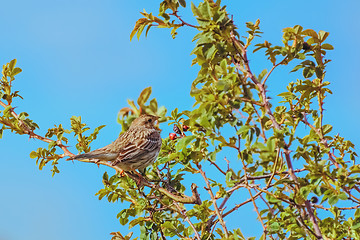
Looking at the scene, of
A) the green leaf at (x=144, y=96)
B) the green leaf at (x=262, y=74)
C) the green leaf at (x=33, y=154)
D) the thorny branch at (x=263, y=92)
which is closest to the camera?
the green leaf at (x=144, y=96)

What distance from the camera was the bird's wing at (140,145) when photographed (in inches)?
280

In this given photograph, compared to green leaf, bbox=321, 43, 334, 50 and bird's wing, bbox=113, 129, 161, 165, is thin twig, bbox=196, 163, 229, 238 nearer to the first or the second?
→ bird's wing, bbox=113, 129, 161, 165

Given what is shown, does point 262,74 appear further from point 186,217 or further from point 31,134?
point 31,134

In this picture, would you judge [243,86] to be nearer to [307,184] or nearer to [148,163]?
[307,184]

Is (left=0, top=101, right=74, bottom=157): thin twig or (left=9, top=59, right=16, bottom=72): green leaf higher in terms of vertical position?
(left=9, top=59, right=16, bottom=72): green leaf

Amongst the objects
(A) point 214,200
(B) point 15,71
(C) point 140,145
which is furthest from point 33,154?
(A) point 214,200

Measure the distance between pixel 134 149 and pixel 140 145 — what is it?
0.85ft

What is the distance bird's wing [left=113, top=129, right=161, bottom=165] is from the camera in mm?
7121

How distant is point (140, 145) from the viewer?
7.77 meters

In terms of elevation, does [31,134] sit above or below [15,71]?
below

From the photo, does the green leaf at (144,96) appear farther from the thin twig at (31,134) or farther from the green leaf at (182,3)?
the thin twig at (31,134)

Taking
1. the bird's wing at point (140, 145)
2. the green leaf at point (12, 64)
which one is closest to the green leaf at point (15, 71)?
the green leaf at point (12, 64)

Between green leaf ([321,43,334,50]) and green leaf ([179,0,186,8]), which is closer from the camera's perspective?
green leaf ([179,0,186,8])

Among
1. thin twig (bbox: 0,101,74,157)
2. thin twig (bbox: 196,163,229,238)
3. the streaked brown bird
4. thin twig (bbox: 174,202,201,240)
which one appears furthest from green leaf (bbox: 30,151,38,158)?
thin twig (bbox: 196,163,229,238)
